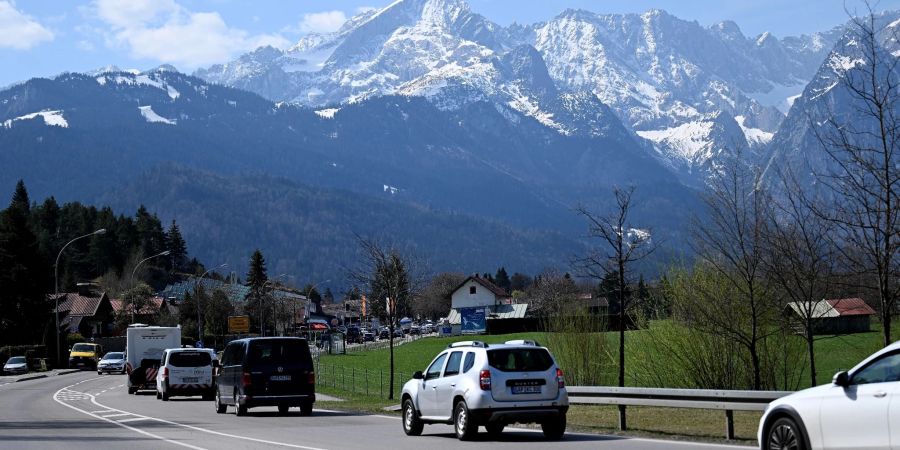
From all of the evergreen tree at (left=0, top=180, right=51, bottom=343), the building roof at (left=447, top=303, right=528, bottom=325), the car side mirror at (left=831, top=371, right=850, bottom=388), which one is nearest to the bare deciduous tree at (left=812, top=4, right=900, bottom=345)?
the car side mirror at (left=831, top=371, right=850, bottom=388)

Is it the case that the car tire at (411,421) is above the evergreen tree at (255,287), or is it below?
below

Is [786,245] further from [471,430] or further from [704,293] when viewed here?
[471,430]

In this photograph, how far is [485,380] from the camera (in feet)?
60.2

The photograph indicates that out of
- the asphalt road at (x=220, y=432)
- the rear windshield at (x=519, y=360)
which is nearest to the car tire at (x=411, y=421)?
the asphalt road at (x=220, y=432)

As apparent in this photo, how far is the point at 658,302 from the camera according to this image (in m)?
29.8

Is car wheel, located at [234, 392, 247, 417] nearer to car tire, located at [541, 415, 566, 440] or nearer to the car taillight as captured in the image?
the car taillight

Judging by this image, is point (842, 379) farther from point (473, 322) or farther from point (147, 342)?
point (473, 322)

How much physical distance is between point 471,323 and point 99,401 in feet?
238

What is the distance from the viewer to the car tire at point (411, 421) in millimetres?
20266

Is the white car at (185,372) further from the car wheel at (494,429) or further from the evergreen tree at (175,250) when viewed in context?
the evergreen tree at (175,250)

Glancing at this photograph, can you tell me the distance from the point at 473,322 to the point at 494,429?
87430 millimetres

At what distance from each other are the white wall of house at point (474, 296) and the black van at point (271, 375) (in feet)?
391

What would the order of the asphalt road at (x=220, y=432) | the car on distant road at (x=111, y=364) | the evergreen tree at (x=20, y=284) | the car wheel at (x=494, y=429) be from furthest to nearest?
the evergreen tree at (x=20, y=284), the car on distant road at (x=111, y=364), the car wheel at (x=494, y=429), the asphalt road at (x=220, y=432)

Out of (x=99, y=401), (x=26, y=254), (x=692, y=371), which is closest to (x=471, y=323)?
(x=26, y=254)
